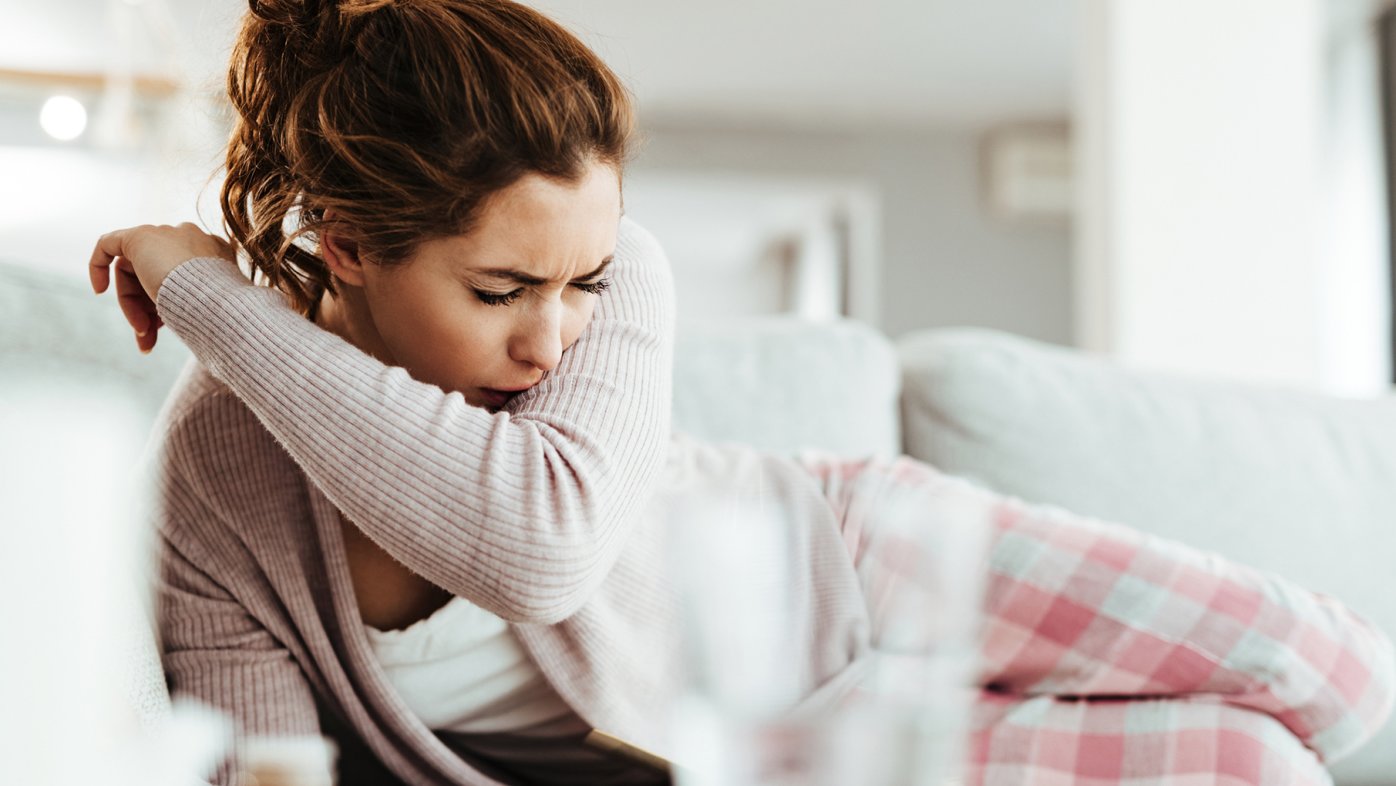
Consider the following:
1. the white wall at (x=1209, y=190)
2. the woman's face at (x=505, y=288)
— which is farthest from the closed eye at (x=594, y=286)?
the white wall at (x=1209, y=190)

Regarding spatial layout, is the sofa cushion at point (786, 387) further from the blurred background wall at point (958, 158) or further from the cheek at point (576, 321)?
the cheek at point (576, 321)

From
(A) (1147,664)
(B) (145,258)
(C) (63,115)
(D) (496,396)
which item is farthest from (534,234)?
(C) (63,115)

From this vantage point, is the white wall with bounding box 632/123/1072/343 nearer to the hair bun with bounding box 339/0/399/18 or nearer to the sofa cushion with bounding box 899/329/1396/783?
the sofa cushion with bounding box 899/329/1396/783

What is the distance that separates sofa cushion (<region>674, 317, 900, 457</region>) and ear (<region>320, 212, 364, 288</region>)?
0.49 metres

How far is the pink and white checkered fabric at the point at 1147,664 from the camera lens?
2.82 feet

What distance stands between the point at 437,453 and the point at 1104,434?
0.84 m

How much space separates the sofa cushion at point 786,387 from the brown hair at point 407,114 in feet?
1.61

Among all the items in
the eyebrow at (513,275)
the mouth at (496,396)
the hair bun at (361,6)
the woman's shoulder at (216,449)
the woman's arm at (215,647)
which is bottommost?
the woman's arm at (215,647)

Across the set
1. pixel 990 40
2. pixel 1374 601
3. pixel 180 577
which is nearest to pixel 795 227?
pixel 990 40

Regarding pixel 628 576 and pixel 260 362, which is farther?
pixel 628 576

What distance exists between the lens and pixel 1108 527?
1000 millimetres

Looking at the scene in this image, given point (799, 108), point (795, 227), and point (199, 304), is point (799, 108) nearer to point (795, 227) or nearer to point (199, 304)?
point (795, 227)

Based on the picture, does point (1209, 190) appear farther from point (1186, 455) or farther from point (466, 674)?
point (466, 674)

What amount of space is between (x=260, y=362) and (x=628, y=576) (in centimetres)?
31
